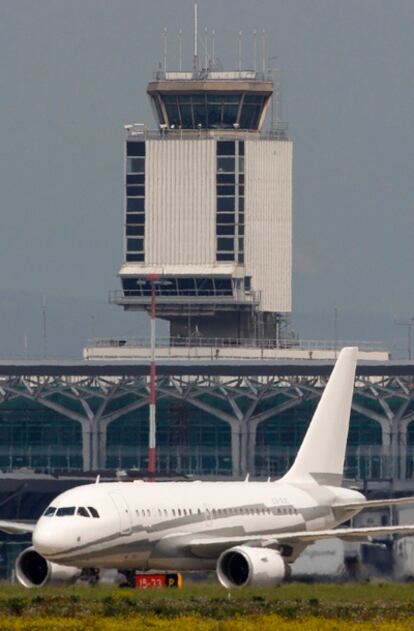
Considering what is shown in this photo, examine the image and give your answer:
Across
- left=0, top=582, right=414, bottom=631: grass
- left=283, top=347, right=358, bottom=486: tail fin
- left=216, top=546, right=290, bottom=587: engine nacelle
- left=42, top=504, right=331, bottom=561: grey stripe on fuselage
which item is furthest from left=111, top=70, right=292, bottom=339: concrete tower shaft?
left=0, top=582, right=414, bottom=631: grass

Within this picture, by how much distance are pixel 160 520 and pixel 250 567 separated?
12.9 ft

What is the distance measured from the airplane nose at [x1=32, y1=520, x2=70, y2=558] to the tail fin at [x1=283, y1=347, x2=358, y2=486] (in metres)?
14.4

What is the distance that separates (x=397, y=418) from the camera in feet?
588

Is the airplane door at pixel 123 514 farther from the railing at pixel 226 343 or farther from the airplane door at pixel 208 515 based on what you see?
the railing at pixel 226 343

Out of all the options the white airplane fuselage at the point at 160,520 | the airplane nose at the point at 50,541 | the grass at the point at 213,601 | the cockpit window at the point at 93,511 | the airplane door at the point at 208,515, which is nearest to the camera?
the grass at the point at 213,601

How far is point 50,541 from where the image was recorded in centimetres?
7056

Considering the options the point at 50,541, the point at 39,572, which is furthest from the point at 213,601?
the point at 39,572

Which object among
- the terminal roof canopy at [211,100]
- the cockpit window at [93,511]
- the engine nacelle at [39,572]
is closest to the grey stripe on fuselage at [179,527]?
the cockpit window at [93,511]

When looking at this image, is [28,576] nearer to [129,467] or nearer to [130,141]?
[129,467]

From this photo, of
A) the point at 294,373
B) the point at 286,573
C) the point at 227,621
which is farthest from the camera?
the point at 294,373

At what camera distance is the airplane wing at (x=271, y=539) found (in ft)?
242

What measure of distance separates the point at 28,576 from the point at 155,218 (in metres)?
124

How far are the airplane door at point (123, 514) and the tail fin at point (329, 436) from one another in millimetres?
11760

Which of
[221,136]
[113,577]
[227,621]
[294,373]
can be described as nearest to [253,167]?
[221,136]
